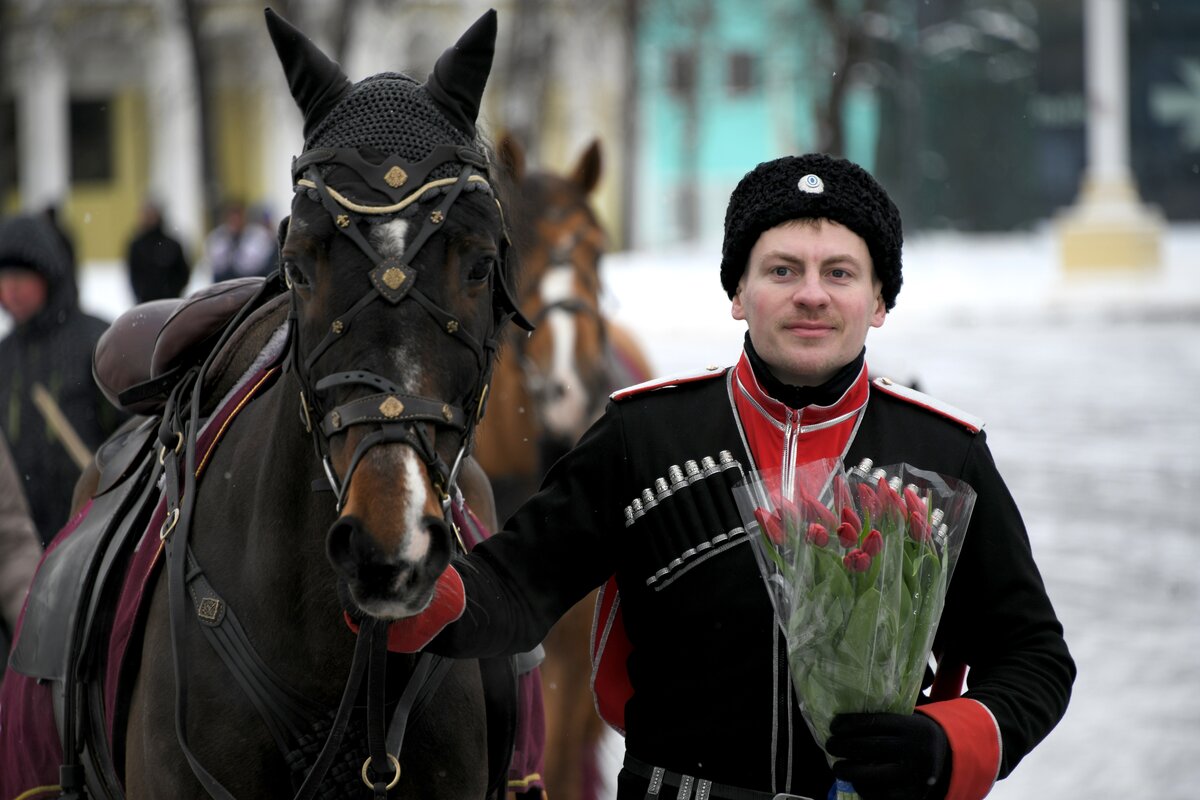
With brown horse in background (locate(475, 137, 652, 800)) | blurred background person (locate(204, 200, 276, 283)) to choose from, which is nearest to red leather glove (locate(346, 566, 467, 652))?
brown horse in background (locate(475, 137, 652, 800))

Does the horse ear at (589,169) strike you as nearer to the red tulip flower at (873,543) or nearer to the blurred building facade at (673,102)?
the red tulip flower at (873,543)

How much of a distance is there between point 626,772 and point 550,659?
2.93 m

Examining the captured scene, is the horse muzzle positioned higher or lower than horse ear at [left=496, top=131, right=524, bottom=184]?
lower

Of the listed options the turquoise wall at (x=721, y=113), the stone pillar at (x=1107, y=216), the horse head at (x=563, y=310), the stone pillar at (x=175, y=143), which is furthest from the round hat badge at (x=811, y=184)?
the turquoise wall at (x=721, y=113)

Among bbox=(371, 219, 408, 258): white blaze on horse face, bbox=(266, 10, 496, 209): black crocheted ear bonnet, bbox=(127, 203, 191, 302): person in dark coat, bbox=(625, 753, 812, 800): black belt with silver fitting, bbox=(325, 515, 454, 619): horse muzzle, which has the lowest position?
bbox=(625, 753, 812, 800): black belt with silver fitting

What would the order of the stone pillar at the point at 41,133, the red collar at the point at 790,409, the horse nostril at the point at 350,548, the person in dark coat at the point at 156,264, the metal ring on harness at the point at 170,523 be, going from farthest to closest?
1. the stone pillar at the point at 41,133
2. the person in dark coat at the point at 156,264
3. the metal ring on harness at the point at 170,523
4. the red collar at the point at 790,409
5. the horse nostril at the point at 350,548

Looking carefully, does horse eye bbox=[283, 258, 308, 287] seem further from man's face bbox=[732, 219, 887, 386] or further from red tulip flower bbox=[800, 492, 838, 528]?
red tulip flower bbox=[800, 492, 838, 528]

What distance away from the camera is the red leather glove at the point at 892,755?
242 centimetres

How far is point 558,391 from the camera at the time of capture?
619cm

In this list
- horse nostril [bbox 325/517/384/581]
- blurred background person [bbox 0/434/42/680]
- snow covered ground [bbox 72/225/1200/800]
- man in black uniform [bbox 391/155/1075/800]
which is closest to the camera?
horse nostril [bbox 325/517/384/581]

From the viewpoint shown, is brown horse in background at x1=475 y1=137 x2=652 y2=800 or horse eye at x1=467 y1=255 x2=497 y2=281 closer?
horse eye at x1=467 y1=255 x2=497 y2=281

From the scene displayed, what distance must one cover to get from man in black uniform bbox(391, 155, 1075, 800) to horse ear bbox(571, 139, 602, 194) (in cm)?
414

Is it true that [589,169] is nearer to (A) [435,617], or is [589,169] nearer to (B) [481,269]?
(B) [481,269]

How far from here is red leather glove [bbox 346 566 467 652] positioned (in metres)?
2.56
